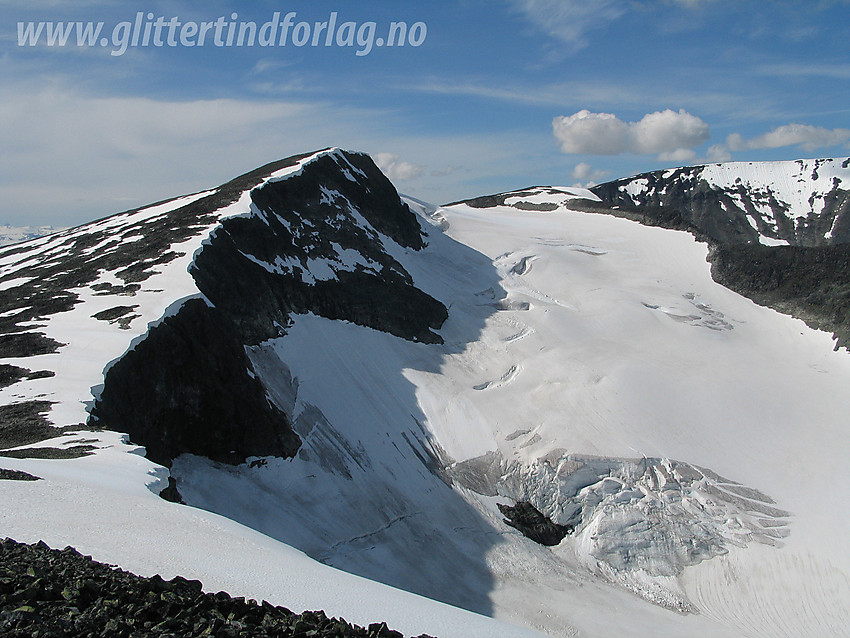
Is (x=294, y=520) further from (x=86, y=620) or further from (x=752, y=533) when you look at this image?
(x=752, y=533)

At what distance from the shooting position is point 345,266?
47.2m

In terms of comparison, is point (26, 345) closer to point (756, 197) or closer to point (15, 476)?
point (15, 476)

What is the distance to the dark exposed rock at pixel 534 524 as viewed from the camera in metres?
33.5

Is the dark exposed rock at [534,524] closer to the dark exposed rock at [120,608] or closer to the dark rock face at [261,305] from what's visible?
the dark rock face at [261,305]

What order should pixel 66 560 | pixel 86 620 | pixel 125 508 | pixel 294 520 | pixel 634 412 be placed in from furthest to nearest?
1. pixel 634 412
2. pixel 294 520
3. pixel 125 508
4. pixel 66 560
5. pixel 86 620

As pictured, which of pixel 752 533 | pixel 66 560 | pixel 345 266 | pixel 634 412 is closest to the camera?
pixel 66 560

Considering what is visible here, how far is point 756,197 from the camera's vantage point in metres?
143

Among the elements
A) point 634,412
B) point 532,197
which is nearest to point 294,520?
point 634,412

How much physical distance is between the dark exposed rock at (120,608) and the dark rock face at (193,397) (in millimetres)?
12072

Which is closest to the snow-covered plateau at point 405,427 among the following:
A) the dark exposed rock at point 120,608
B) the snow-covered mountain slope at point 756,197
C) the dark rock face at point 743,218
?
the dark exposed rock at point 120,608

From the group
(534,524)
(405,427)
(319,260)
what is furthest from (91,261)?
(534,524)

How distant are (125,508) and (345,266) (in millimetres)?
35170

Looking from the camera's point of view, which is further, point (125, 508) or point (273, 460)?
point (273, 460)

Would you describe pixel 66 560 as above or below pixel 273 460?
above
